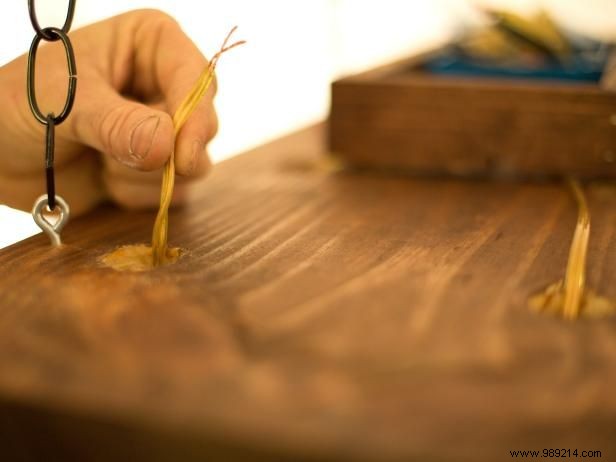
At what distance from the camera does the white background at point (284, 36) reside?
0.60 metres

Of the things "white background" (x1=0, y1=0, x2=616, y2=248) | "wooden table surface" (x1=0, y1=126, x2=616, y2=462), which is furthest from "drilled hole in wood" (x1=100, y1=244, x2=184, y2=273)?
"white background" (x1=0, y1=0, x2=616, y2=248)

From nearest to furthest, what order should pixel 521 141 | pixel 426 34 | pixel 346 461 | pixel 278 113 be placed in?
pixel 346 461
pixel 521 141
pixel 278 113
pixel 426 34

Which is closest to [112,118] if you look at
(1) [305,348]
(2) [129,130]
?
(2) [129,130]

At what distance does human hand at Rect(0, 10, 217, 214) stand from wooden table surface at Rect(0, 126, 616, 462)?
1.8 inches

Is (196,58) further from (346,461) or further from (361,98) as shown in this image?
(346,461)

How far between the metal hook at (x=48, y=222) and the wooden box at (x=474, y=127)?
29cm

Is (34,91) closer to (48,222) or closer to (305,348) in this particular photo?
(48,222)

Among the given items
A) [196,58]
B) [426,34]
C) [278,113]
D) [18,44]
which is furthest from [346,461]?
[426,34]

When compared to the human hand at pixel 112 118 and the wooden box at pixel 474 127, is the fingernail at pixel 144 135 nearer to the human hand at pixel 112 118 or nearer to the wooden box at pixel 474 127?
the human hand at pixel 112 118

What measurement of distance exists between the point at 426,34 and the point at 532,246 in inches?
41.7

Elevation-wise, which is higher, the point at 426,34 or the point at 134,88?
the point at 426,34

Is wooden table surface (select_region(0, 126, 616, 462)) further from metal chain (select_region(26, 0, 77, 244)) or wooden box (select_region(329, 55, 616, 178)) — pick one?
wooden box (select_region(329, 55, 616, 178))

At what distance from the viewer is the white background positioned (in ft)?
1.95

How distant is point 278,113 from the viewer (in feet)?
3.42
